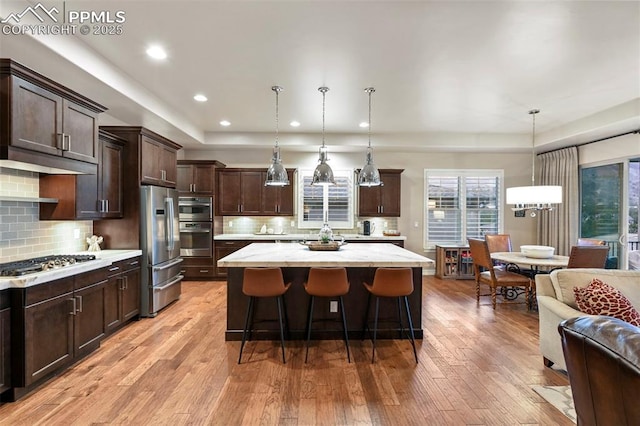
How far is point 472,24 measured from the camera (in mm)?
2658

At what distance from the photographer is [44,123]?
2.72 m

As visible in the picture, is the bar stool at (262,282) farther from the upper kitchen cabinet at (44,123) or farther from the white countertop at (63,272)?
the upper kitchen cabinet at (44,123)

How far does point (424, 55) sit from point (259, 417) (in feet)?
11.4

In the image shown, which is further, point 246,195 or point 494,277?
point 246,195

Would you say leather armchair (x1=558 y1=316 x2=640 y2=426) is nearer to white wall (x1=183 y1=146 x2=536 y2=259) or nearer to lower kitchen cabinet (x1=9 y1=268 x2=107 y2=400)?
lower kitchen cabinet (x1=9 y1=268 x2=107 y2=400)

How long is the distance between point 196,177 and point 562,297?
241 inches

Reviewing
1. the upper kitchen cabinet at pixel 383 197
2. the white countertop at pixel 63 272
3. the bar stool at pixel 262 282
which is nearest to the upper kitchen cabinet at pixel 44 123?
the white countertop at pixel 63 272

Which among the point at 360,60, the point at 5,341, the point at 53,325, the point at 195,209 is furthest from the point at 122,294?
the point at 360,60

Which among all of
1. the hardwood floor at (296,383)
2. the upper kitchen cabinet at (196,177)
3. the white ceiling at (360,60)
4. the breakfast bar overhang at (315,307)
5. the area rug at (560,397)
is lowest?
the hardwood floor at (296,383)

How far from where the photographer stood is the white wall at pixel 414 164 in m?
7.18

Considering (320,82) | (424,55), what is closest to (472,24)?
(424,55)

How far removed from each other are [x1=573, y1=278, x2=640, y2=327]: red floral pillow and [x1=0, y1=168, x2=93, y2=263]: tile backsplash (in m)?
4.98

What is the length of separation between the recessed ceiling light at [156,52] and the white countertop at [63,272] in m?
2.15

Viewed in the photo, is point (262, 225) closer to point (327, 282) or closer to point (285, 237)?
point (285, 237)
